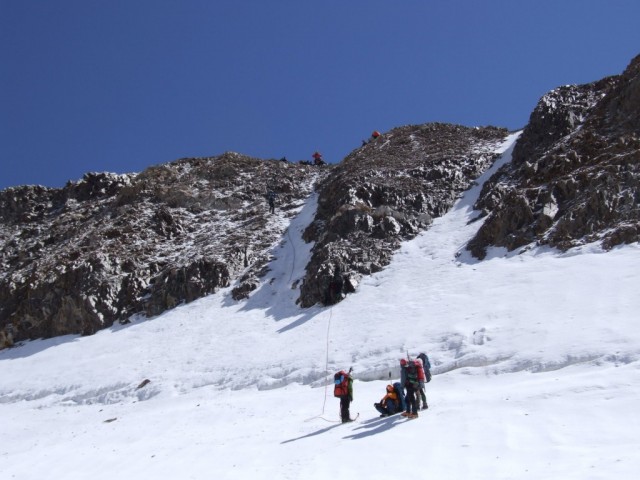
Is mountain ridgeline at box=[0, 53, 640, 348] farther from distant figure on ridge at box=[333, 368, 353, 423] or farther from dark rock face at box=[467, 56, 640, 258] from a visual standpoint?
distant figure on ridge at box=[333, 368, 353, 423]

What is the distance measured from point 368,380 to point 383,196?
684 inches

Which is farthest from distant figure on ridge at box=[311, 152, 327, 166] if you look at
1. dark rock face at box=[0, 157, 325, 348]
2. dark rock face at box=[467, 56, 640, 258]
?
dark rock face at box=[467, 56, 640, 258]

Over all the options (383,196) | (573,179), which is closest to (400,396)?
(573,179)

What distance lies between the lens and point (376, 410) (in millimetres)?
15227

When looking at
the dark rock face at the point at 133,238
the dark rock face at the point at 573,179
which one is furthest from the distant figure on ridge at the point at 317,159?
the dark rock face at the point at 573,179

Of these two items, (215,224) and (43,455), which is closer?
(43,455)

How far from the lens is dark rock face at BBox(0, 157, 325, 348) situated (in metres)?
31.7

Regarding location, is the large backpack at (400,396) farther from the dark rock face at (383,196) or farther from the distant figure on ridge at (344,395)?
the dark rock face at (383,196)

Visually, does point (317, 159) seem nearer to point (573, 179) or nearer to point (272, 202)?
point (272, 202)

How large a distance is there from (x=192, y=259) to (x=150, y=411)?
13.9 m

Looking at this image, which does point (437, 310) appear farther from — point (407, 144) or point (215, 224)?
point (407, 144)

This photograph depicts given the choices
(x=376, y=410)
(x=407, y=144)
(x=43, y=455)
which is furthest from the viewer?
(x=407, y=144)

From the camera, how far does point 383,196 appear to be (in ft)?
113

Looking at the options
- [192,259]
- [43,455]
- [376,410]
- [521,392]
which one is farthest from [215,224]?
[521,392]
